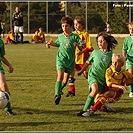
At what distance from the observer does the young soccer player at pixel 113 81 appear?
702 cm

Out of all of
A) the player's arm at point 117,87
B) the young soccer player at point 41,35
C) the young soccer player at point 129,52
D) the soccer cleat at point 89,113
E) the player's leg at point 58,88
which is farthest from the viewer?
the young soccer player at point 41,35

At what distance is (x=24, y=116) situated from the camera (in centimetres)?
715

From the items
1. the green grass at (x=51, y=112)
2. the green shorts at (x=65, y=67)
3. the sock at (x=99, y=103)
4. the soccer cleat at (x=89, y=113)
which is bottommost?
the green grass at (x=51, y=112)

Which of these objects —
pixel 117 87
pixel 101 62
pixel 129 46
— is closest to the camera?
pixel 117 87

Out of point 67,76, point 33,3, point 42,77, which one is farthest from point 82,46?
point 33,3

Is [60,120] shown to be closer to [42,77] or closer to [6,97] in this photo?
[6,97]

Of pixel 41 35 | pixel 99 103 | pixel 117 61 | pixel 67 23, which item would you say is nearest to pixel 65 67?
pixel 67 23

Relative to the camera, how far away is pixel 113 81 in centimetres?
Result: 705

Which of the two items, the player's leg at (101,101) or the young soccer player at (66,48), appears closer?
the player's leg at (101,101)

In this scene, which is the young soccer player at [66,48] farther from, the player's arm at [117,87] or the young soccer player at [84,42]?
the player's arm at [117,87]

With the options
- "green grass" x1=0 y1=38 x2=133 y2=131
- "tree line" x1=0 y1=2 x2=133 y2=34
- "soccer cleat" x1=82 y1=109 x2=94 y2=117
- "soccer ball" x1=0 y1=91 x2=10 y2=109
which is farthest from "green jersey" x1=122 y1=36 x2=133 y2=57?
"tree line" x1=0 y1=2 x2=133 y2=34

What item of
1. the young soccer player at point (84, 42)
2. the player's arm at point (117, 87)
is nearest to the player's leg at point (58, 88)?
the young soccer player at point (84, 42)

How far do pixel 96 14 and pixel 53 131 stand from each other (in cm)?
3731

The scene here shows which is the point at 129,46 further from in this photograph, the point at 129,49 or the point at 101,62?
the point at 101,62
